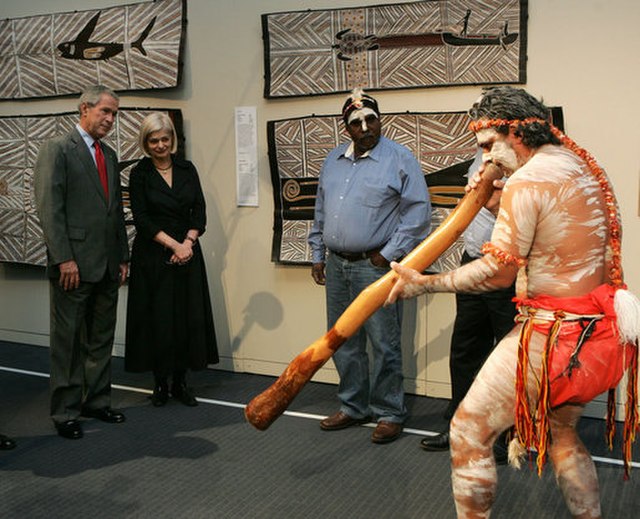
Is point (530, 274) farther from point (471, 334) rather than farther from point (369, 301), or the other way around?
point (471, 334)

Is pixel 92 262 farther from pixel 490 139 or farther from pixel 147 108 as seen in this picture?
pixel 490 139

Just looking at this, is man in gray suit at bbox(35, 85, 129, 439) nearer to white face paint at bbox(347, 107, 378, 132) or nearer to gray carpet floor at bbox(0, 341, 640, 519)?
gray carpet floor at bbox(0, 341, 640, 519)

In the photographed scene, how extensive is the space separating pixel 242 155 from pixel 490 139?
8.32 feet

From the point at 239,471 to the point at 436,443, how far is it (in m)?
0.86

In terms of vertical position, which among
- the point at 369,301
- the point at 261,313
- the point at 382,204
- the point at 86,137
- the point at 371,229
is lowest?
the point at 261,313

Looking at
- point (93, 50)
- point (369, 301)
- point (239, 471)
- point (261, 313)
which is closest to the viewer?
point (369, 301)

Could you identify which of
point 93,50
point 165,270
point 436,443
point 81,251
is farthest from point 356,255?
point 93,50

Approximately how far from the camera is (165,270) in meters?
4.09

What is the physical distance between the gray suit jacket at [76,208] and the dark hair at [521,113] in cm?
214

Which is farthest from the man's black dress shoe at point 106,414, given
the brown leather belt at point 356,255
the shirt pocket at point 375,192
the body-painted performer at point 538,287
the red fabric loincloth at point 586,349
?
the red fabric loincloth at point 586,349

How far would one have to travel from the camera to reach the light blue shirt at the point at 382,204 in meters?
3.56

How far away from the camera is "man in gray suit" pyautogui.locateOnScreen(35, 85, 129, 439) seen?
3654 millimetres

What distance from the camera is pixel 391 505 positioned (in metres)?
2.97

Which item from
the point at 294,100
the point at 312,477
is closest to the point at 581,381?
the point at 312,477
